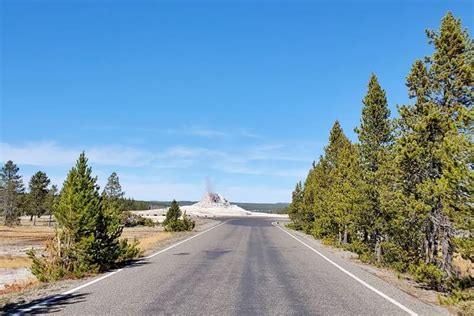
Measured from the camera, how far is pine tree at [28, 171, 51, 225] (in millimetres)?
88625

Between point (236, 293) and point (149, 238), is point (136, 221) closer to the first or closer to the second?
point (149, 238)

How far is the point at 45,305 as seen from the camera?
846 cm

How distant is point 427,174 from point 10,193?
280 ft

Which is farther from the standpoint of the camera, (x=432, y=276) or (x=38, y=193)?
(x=38, y=193)

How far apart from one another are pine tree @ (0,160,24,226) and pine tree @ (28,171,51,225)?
2.80 meters

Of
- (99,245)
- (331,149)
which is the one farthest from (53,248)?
(331,149)

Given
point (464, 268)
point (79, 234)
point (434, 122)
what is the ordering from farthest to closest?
point (464, 268) < point (434, 122) < point (79, 234)

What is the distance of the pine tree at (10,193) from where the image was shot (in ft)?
258

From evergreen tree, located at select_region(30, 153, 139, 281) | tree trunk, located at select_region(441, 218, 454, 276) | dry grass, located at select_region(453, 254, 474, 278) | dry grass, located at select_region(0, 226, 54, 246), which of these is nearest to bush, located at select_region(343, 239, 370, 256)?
dry grass, located at select_region(453, 254, 474, 278)

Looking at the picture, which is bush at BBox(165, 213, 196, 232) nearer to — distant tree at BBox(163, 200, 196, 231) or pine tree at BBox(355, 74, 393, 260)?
distant tree at BBox(163, 200, 196, 231)

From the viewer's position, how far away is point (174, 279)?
11.9 meters

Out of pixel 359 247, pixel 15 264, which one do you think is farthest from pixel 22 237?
pixel 359 247

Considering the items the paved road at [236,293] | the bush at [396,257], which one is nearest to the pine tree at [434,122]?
the bush at [396,257]

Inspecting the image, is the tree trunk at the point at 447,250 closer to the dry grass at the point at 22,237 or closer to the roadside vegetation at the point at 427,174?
the roadside vegetation at the point at 427,174
